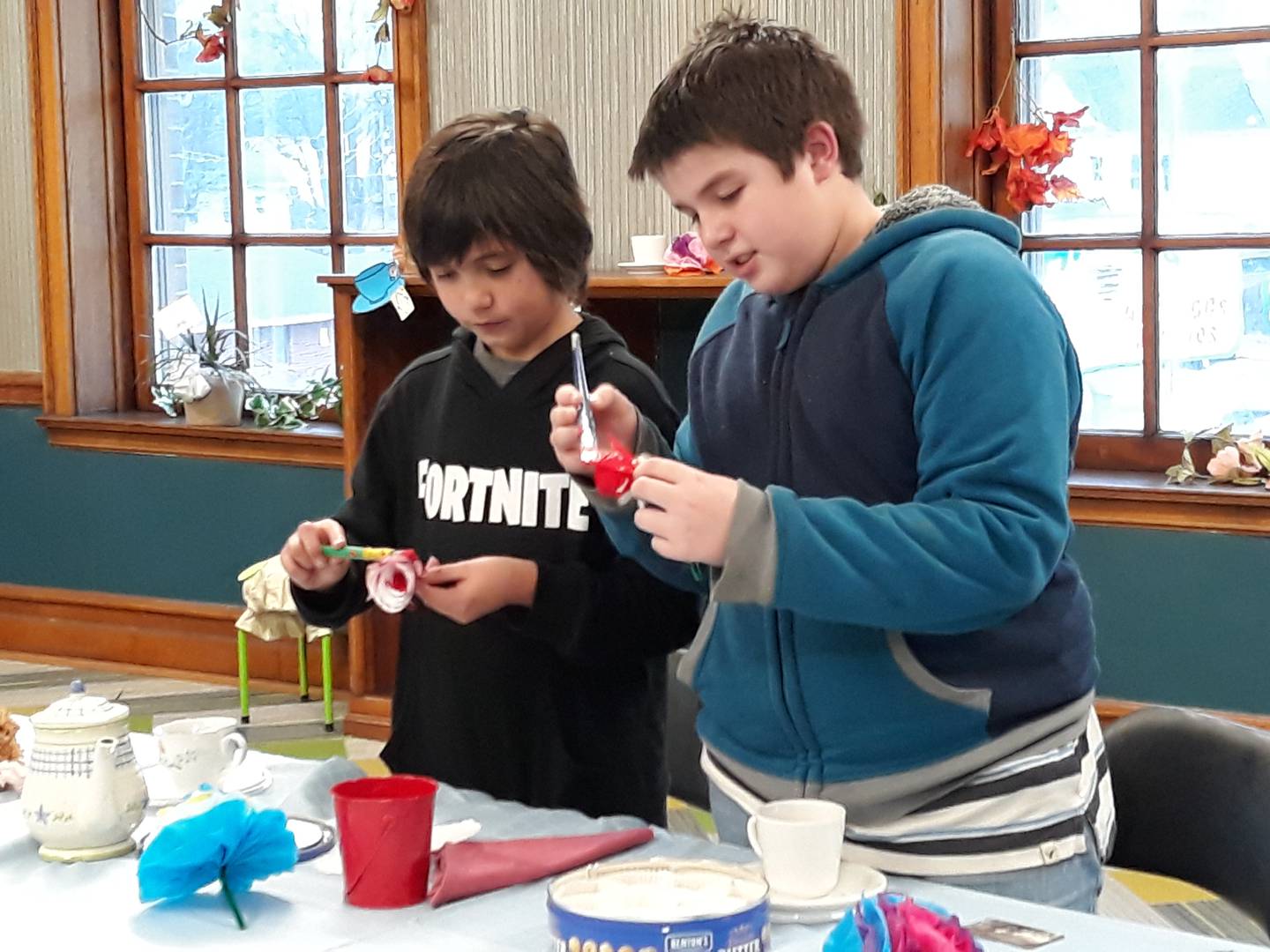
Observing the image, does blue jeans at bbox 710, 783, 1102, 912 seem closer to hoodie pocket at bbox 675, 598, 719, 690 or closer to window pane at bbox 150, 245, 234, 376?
hoodie pocket at bbox 675, 598, 719, 690

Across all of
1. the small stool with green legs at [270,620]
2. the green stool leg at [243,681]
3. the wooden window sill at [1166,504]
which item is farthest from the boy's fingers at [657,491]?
the green stool leg at [243,681]

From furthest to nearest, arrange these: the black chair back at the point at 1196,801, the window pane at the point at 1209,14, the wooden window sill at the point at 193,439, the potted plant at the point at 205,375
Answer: the potted plant at the point at 205,375 → the wooden window sill at the point at 193,439 → the window pane at the point at 1209,14 → the black chair back at the point at 1196,801

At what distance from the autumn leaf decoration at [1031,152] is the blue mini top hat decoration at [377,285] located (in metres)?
1.28

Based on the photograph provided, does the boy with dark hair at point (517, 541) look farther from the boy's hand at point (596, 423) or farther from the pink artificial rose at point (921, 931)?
the pink artificial rose at point (921, 931)

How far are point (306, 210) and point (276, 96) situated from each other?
1.08ft

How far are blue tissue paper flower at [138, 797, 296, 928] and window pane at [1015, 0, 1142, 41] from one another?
295cm

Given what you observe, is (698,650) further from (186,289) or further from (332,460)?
(186,289)

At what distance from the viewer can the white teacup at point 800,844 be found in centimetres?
126

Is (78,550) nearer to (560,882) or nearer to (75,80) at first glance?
(75,80)

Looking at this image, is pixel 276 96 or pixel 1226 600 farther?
pixel 276 96

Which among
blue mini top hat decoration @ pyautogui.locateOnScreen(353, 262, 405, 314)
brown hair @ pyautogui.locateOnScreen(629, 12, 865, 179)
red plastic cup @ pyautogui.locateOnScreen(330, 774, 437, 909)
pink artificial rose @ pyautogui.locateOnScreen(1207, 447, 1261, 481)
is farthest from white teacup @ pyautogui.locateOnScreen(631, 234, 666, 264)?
red plastic cup @ pyautogui.locateOnScreen(330, 774, 437, 909)

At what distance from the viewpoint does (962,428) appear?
1.36m

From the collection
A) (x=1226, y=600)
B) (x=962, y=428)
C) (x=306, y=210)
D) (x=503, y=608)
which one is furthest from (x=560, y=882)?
(x=306, y=210)

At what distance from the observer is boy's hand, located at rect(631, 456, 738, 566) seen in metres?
1.29
